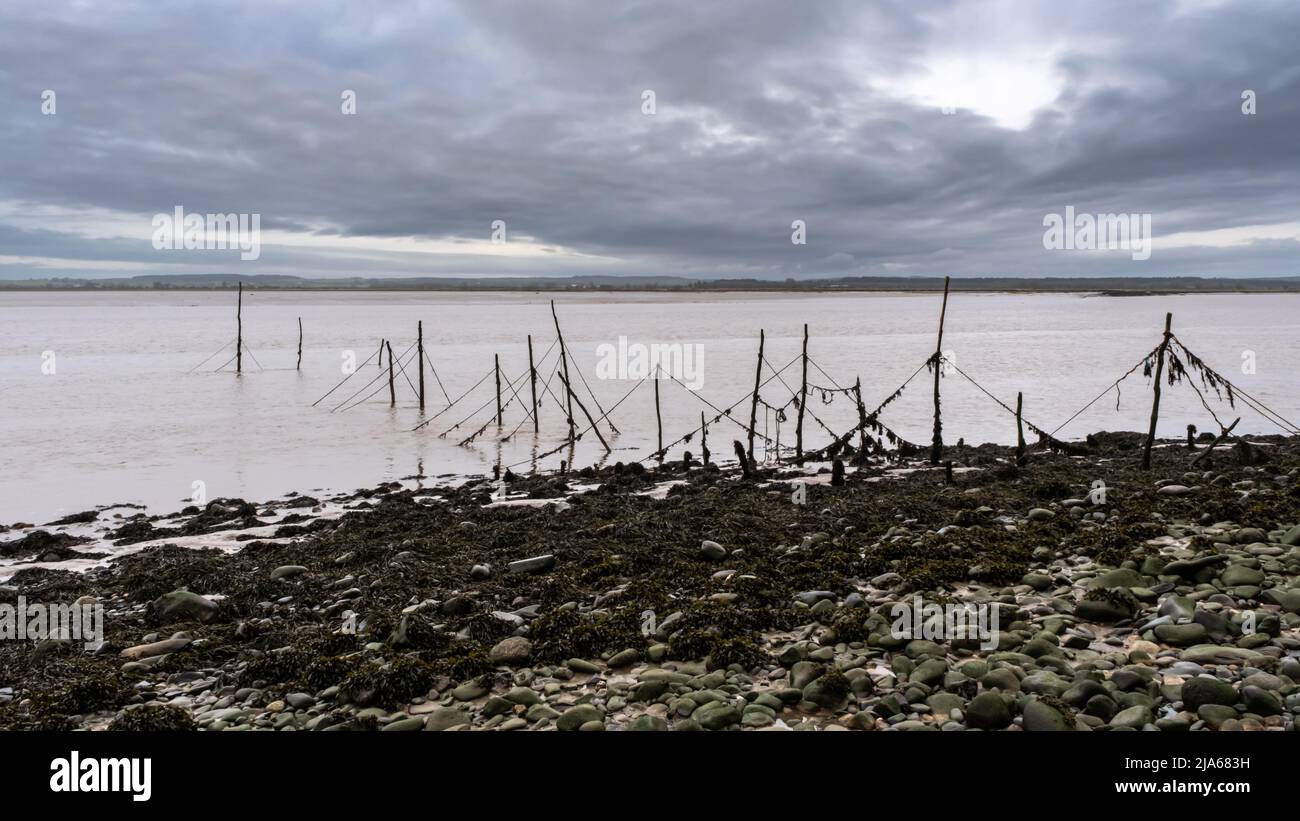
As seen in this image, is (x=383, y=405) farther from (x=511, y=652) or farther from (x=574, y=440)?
(x=511, y=652)

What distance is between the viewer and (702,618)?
7.90 m

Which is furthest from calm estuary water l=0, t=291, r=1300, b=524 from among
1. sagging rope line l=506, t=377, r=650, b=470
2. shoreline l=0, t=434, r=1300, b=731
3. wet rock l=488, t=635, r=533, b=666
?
wet rock l=488, t=635, r=533, b=666

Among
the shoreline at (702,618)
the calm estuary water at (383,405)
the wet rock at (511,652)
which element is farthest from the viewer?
the calm estuary water at (383,405)

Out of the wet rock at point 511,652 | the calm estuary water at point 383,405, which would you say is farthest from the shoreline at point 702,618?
the calm estuary water at point 383,405

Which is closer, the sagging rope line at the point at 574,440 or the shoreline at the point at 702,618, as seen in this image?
the shoreline at the point at 702,618

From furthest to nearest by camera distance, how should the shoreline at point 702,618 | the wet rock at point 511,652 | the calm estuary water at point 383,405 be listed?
the calm estuary water at point 383,405 → the wet rock at point 511,652 → the shoreline at point 702,618

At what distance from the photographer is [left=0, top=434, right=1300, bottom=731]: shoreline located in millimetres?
6129

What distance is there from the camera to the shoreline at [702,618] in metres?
6.13

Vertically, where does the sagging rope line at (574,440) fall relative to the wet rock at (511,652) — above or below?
above

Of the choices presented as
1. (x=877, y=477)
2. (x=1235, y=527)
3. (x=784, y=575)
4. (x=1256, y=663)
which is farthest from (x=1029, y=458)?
(x=1256, y=663)

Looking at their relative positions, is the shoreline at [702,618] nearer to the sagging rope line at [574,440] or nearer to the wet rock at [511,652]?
the wet rock at [511,652]

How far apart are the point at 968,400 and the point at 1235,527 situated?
24.1 metres

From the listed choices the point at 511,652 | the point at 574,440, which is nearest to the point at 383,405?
the point at 574,440
